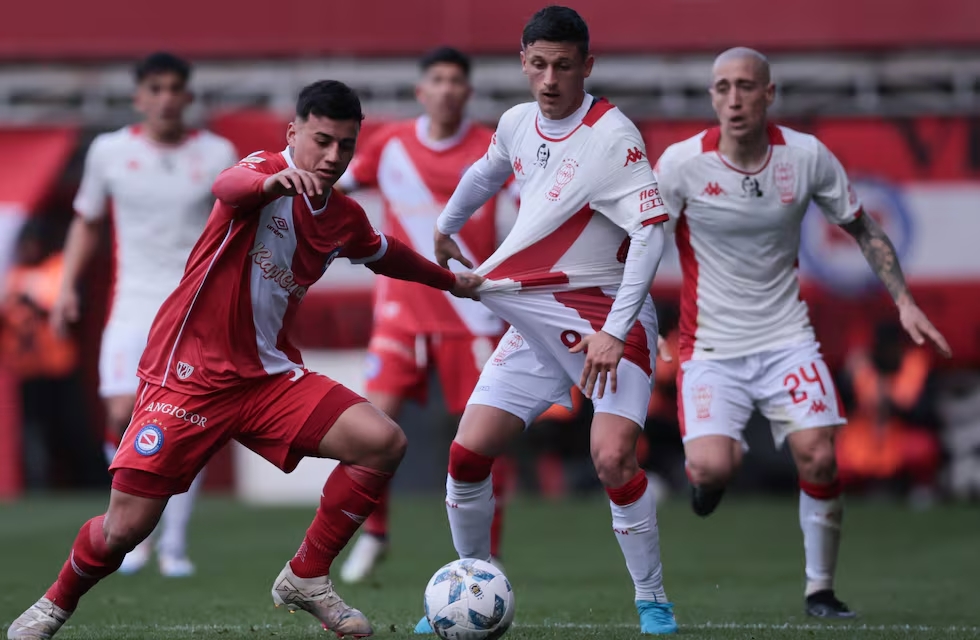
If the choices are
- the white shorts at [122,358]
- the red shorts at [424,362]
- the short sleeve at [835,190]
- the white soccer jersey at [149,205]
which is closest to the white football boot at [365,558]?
the red shorts at [424,362]

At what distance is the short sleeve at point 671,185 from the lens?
7031 mm

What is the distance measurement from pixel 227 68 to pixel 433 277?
829 centimetres

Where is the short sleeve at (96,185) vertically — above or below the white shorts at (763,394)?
above

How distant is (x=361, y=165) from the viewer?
28.3ft

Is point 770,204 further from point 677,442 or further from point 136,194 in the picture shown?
point 677,442

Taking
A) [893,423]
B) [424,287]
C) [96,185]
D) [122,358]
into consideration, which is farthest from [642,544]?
[893,423]

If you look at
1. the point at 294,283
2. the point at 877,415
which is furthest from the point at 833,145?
the point at 294,283

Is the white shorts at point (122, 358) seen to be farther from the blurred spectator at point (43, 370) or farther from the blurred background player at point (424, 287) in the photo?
the blurred spectator at point (43, 370)

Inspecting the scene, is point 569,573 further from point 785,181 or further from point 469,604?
point 469,604

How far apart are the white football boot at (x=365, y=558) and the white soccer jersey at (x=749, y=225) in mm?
2302

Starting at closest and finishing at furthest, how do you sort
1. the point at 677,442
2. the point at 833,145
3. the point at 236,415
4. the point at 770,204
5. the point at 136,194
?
1. the point at 236,415
2. the point at 770,204
3. the point at 136,194
4. the point at 833,145
5. the point at 677,442

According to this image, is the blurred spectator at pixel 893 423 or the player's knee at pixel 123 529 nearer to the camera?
the player's knee at pixel 123 529

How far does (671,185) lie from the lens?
7.03 metres

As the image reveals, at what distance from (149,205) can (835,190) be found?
3.95 metres
